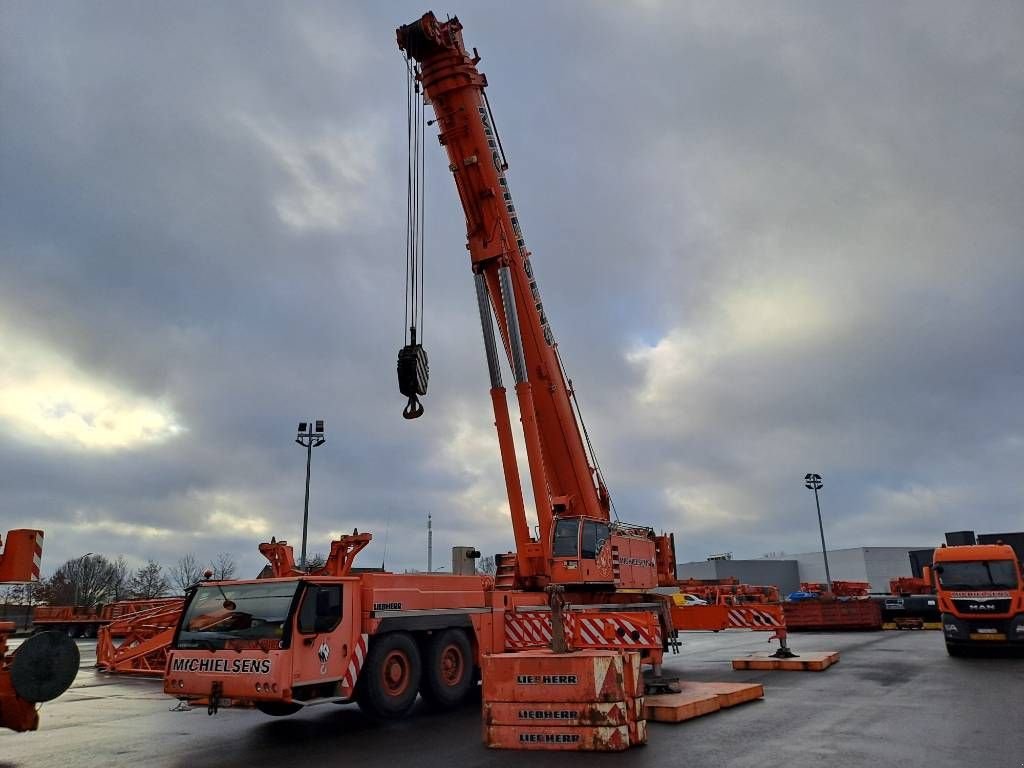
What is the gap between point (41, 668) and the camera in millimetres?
7840

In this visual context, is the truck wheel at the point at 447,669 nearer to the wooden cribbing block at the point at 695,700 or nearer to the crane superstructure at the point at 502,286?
the wooden cribbing block at the point at 695,700

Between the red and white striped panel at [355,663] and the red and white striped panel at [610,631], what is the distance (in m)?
3.35

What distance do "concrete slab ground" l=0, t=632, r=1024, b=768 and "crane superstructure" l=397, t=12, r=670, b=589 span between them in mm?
4628

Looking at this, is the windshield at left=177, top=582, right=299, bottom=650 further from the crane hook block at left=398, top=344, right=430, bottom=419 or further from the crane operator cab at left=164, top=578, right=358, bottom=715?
the crane hook block at left=398, top=344, right=430, bottom=419

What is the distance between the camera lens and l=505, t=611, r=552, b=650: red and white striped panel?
41.2 feet

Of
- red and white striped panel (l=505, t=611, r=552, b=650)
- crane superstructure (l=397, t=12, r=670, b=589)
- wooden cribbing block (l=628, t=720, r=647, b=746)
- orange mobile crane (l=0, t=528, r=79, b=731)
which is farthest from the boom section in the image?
orange mobile crane (l=0, t=528, r=79, b=731)

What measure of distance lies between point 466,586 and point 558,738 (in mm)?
4524

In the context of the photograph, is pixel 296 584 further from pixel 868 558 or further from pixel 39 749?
pixel 868 558

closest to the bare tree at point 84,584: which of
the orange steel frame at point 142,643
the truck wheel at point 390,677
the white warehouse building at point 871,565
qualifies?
the orange steel frame at point 142,643

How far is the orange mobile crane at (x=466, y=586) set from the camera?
30.1 feet

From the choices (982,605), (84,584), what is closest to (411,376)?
(982,605)

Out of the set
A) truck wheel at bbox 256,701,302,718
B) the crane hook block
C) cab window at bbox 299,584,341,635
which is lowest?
truck wheel at bbox 256,701,302,718

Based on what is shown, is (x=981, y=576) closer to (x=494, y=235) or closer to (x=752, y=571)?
(x=494, y=235)

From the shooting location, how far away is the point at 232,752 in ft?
27.3
